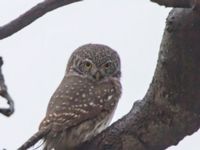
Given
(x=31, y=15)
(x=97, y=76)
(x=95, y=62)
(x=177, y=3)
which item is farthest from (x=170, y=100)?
(x=95, y=62)

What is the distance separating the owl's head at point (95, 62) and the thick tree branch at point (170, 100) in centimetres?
237

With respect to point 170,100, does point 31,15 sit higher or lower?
higher

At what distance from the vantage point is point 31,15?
1877 millimetres

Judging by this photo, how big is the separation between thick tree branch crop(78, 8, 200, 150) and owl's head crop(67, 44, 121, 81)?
93.1 inches

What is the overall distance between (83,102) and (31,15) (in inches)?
93.1

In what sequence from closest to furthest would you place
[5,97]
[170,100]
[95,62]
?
[5,97], [170,100], [95,62]

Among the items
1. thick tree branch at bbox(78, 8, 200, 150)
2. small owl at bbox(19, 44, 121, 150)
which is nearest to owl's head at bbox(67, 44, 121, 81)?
small owl at bbox(19, 44, 121, 150)

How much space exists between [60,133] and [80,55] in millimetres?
1598

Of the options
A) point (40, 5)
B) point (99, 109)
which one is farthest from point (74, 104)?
point (40, 5)

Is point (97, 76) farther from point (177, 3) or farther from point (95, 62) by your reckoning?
point (177, 3)

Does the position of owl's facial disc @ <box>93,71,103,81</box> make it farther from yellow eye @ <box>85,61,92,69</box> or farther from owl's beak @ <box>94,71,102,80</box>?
yellow eye @ <box>85,61,92,69</box>

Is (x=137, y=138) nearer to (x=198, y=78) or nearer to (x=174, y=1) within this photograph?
(x=198, y=78)

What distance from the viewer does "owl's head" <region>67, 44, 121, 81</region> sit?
5.06 metres

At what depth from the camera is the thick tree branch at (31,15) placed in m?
1.85
